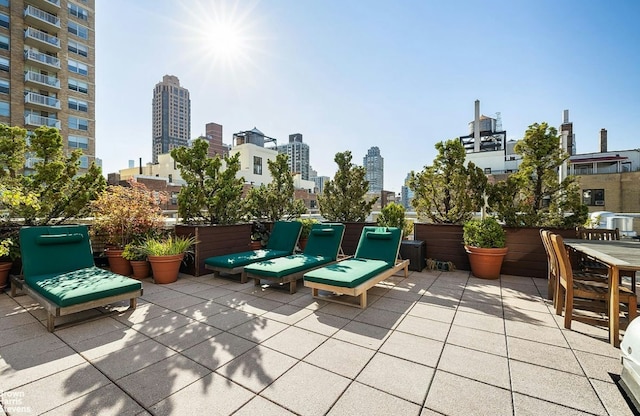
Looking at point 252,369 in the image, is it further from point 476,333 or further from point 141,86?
point 141,86

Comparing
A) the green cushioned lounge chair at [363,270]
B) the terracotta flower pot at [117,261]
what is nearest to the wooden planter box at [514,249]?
the green cushioned lounge chair at [363,270]

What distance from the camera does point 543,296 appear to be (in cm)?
445

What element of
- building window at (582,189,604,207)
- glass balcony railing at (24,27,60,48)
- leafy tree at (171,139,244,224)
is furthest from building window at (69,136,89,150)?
building window at (582,189,604,207)

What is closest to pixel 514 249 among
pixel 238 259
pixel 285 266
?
pixel 285 266

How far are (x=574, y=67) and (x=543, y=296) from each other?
7701 millimetres

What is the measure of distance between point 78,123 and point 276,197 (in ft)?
101

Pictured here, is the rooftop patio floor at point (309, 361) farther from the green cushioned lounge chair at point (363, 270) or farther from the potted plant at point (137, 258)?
the potted plant at point (137, 258)

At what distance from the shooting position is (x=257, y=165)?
33.7 meters

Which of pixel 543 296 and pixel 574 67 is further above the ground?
pixel 574 67

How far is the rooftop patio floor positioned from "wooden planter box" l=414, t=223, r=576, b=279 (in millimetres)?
1799

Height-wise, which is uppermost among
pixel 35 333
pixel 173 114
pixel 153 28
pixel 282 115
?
pixel 173 114

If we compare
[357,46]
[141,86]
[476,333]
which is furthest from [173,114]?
[476,333]

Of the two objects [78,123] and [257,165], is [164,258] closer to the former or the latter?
[257,165]

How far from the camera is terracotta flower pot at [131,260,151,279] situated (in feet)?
17.9
